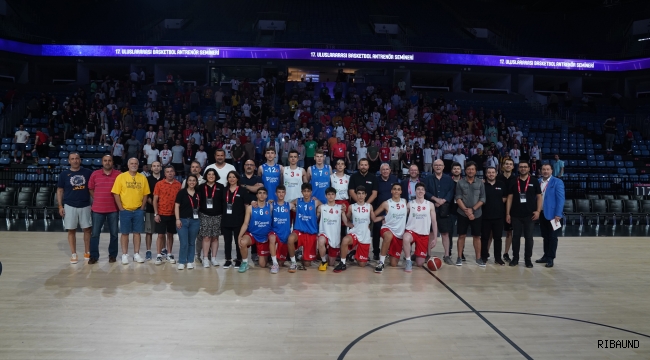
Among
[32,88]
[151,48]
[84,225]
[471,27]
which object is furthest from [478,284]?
[471,27]

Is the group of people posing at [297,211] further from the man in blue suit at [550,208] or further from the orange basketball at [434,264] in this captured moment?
the orange basketball at [434,264]

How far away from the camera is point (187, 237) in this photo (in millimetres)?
7750

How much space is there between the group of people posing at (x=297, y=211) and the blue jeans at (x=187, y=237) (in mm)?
16

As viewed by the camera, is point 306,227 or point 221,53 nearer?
point 306,227

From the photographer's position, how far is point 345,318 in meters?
5.48

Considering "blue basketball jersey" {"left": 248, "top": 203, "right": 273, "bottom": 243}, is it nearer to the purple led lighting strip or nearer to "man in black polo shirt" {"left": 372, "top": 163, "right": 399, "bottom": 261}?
"man in black polo shirt" {"left": 372, "top": 163, "right": 399, "bottom": 261}

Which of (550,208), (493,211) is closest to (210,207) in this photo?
(493,211)

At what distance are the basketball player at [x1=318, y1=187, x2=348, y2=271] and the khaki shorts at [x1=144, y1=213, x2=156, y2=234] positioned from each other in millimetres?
3025

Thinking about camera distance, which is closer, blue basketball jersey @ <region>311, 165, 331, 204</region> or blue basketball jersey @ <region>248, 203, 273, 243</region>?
blue basketball jersey @ <region>248, 203, 273, 243</region>

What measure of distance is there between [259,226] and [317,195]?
4.17ft

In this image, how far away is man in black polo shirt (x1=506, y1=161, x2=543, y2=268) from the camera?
26.5ft

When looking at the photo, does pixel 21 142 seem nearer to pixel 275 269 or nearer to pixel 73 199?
pixel 73 199

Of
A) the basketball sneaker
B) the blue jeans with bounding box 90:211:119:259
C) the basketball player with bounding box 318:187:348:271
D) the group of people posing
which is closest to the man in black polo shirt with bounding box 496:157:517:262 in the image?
the group of people posing

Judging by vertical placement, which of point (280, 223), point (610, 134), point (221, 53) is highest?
point (221, 53)
